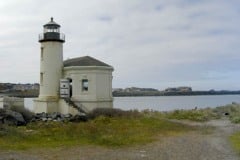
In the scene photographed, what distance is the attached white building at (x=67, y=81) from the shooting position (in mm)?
28469

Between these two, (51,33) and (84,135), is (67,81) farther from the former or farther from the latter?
(84,135)

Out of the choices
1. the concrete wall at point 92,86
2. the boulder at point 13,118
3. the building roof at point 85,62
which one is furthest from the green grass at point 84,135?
the building roof at point 85,62

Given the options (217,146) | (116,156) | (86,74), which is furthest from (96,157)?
(86,74)

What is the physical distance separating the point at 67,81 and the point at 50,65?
5.42 feet

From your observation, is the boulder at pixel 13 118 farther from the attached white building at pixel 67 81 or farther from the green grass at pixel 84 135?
the attached white building at pixel 67 81

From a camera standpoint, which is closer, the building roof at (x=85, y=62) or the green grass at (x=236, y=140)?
the green grass at (x=236, y=140)

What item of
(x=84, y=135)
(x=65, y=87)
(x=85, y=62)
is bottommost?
(x=84, y=135)

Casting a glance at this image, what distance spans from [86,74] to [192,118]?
307 inches

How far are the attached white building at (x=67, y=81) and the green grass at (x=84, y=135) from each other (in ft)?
Result: 20.0

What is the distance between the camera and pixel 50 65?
29.2 metres

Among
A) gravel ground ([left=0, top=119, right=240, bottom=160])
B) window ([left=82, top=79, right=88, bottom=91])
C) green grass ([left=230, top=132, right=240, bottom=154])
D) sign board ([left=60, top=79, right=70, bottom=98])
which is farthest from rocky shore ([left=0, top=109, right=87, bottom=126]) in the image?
green grass ([left=230, top=132, right=240, bottom=154])

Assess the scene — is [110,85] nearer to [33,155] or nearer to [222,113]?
[222,113]

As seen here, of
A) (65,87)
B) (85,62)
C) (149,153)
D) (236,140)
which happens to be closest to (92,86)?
(85,62)

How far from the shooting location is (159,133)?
Answer: 64.1ft
